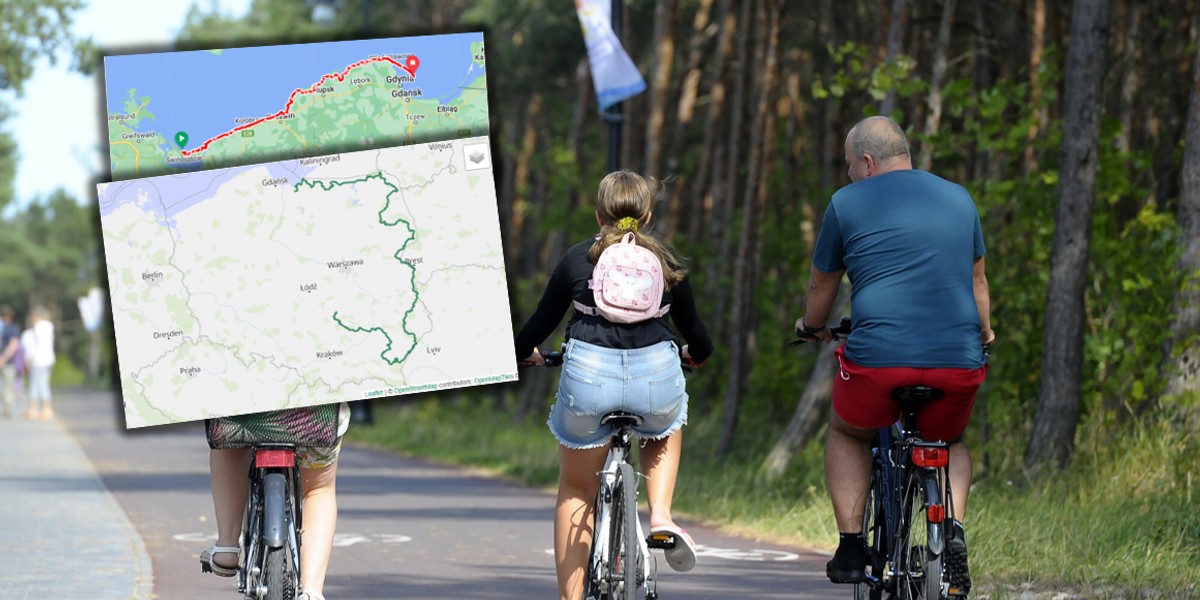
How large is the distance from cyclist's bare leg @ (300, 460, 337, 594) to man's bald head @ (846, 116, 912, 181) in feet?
7.08

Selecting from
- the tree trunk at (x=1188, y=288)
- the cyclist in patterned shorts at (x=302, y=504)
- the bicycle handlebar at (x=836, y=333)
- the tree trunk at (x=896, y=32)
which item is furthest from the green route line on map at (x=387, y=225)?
the tree trunk at (x=896, y=32)

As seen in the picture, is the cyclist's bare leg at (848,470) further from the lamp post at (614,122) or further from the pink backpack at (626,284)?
the lamp post at (614,122)

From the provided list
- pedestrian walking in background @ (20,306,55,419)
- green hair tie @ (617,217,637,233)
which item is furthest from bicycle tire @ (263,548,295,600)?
pedestrian walking in background @ (20,306,55,419)

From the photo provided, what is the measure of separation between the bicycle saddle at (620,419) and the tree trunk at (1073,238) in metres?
7.97

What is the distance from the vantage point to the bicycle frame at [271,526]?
7109mm

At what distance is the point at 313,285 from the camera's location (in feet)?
23.1

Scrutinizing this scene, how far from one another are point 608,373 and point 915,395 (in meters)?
1.09

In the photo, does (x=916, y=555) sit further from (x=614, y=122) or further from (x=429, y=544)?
(x=614, y=122)

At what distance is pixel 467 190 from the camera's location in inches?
279

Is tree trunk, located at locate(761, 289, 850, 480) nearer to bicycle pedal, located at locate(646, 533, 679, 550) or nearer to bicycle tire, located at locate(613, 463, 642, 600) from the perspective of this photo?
bicycle pedal, located at locate(646, 533, 679, 550)

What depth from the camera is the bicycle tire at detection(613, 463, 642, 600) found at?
23.9ft

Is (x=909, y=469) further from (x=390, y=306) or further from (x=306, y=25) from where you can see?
(x=306, y=25)

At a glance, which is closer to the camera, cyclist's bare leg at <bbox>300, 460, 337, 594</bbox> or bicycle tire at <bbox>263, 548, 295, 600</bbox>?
bicycle tire at <bbox>263, 548, 295, 600</bbox>

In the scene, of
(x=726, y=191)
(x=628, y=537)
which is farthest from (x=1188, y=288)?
(x=726, y=191)
